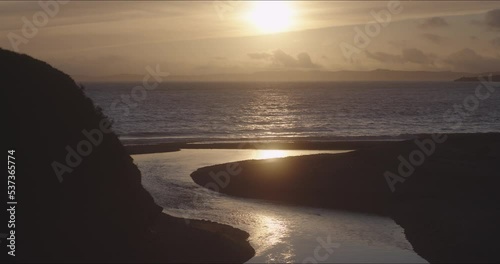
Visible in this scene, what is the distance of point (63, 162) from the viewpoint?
62.9ft

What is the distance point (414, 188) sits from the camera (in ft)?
114

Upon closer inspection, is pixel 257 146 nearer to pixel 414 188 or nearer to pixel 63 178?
pixel 414 188

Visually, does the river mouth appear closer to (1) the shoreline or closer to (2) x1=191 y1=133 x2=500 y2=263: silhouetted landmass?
(2) x1=191 y1=133 x2=500 y2=263: silhouetted landmass

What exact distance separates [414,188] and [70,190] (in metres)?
21.7

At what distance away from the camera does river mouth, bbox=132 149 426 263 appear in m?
23.7

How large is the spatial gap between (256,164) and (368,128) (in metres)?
45.8

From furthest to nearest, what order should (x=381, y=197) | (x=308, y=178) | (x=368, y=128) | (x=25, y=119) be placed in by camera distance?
(x=368, y=128)
(x=308, y=178)
(x=381, y=197)
(x=25, y=119)

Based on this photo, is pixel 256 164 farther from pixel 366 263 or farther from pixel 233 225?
pixel 366 263

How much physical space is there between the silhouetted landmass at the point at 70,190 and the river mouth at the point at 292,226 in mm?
2741

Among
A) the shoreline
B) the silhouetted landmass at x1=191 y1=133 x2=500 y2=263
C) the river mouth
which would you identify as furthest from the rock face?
the shoreline

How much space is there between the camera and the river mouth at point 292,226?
2370cm

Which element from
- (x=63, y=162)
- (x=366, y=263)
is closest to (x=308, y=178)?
(x=366, y=263)

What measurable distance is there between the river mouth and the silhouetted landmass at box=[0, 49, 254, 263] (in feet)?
8.99

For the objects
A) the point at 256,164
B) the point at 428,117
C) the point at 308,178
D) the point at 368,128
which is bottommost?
the point at 308,178
